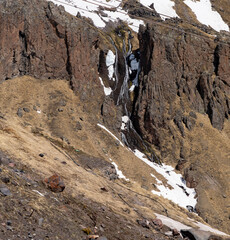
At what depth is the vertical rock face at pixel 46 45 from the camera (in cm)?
4797

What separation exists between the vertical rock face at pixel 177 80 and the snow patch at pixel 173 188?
553cm

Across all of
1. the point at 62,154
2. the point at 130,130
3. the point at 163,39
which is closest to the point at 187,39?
the point at 163,39

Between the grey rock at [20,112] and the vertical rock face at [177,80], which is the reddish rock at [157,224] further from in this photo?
the vertical rock face at [177,80]

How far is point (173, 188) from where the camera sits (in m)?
43.0

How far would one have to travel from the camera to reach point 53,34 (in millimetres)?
52062

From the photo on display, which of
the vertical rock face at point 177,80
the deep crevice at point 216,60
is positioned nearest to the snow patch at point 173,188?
the vertical rock face at point 177,80

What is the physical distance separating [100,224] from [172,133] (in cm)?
3883

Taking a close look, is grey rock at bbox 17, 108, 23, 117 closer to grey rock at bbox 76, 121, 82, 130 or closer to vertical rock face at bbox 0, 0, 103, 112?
vertical rock face at bbox 0, 0, 103, 112

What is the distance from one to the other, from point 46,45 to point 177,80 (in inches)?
1001

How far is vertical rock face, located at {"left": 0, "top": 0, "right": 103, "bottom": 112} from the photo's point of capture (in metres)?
48.0

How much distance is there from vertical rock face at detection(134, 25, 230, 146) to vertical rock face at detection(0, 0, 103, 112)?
401 inches

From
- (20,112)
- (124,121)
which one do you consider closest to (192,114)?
(124,121)

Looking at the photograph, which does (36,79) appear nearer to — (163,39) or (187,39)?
(163,39)

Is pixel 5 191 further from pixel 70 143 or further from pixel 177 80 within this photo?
pixel 177 80
